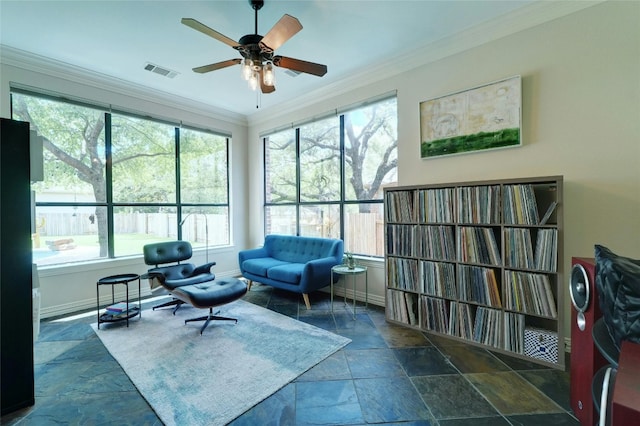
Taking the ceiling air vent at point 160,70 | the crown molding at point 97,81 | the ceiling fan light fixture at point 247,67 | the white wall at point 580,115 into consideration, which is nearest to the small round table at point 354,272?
the white wall at point 580,115

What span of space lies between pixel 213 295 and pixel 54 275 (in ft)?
6.99

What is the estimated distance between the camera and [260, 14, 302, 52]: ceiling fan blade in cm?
181

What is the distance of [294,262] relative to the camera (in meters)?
4.14

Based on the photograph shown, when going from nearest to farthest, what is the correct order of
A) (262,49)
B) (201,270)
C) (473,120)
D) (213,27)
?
(262,49)
(213,27)
(473,120)
(201,270)

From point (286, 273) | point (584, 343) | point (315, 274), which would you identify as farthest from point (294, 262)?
point (584, 343)

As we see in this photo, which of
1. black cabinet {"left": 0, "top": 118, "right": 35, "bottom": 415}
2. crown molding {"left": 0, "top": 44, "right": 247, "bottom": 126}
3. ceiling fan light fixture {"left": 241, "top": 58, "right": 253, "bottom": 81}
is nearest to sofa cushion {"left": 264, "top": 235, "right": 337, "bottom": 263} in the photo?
ceiling fan light fixture {"left": 241, "top": 58, "right": 253, "bottom": 81}

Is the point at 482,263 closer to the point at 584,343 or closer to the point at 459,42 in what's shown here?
the point at 584,343

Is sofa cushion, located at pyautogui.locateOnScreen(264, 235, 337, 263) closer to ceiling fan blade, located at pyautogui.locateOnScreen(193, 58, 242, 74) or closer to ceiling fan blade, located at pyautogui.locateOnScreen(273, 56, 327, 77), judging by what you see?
ceiling fan blade, located at pyautogui.locateOnScreen(273, 56, 327, 77)

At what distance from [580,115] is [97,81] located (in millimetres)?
5244

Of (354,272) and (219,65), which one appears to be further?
(354,272)

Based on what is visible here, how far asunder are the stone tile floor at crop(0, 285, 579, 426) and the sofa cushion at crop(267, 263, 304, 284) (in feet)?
3.49

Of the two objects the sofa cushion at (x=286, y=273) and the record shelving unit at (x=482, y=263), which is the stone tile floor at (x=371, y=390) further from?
the sofa cushion at (x=286, y=273)

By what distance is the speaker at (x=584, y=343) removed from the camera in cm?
147

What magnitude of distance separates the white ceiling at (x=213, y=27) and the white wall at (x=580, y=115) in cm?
40
